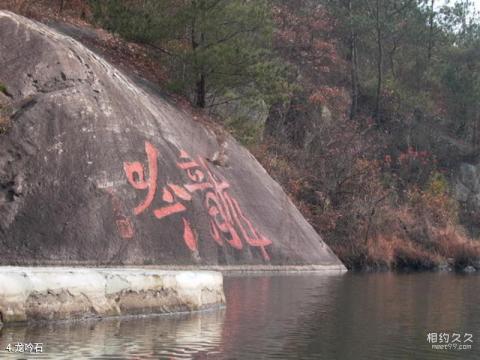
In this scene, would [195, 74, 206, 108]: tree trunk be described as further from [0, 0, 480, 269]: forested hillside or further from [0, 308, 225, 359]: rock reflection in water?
[0, 308, 225, 359]: rock reflection in water

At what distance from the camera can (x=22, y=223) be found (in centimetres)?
1927

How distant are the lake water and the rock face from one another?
3405 millimetres

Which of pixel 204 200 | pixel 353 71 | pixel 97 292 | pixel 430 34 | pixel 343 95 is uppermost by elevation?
pixel 430 34

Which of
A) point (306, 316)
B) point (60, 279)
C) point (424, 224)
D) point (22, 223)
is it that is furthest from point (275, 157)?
point (60, 279)

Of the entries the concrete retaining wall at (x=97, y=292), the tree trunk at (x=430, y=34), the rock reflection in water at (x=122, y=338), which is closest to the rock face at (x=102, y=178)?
the concrete retaining wall at (x=97, y=292)

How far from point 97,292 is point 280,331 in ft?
9.45

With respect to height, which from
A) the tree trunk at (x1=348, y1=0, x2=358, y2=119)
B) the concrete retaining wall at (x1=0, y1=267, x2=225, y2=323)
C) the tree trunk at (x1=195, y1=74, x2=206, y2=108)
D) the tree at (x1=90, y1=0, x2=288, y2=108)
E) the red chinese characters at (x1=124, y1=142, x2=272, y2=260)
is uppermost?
the tree trunk at (x1=348, y1=0, x2=358, y2=119)

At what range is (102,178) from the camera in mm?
21469

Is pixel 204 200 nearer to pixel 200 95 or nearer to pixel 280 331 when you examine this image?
pixel 200 95

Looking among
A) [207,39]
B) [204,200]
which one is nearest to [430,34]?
[207,39]

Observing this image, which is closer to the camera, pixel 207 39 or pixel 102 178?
pixel 102 178

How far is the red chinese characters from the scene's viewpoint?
22.9m

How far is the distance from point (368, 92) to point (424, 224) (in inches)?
632

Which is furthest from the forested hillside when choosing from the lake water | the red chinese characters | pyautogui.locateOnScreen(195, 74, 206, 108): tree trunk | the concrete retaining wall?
the concrete retaining wall
